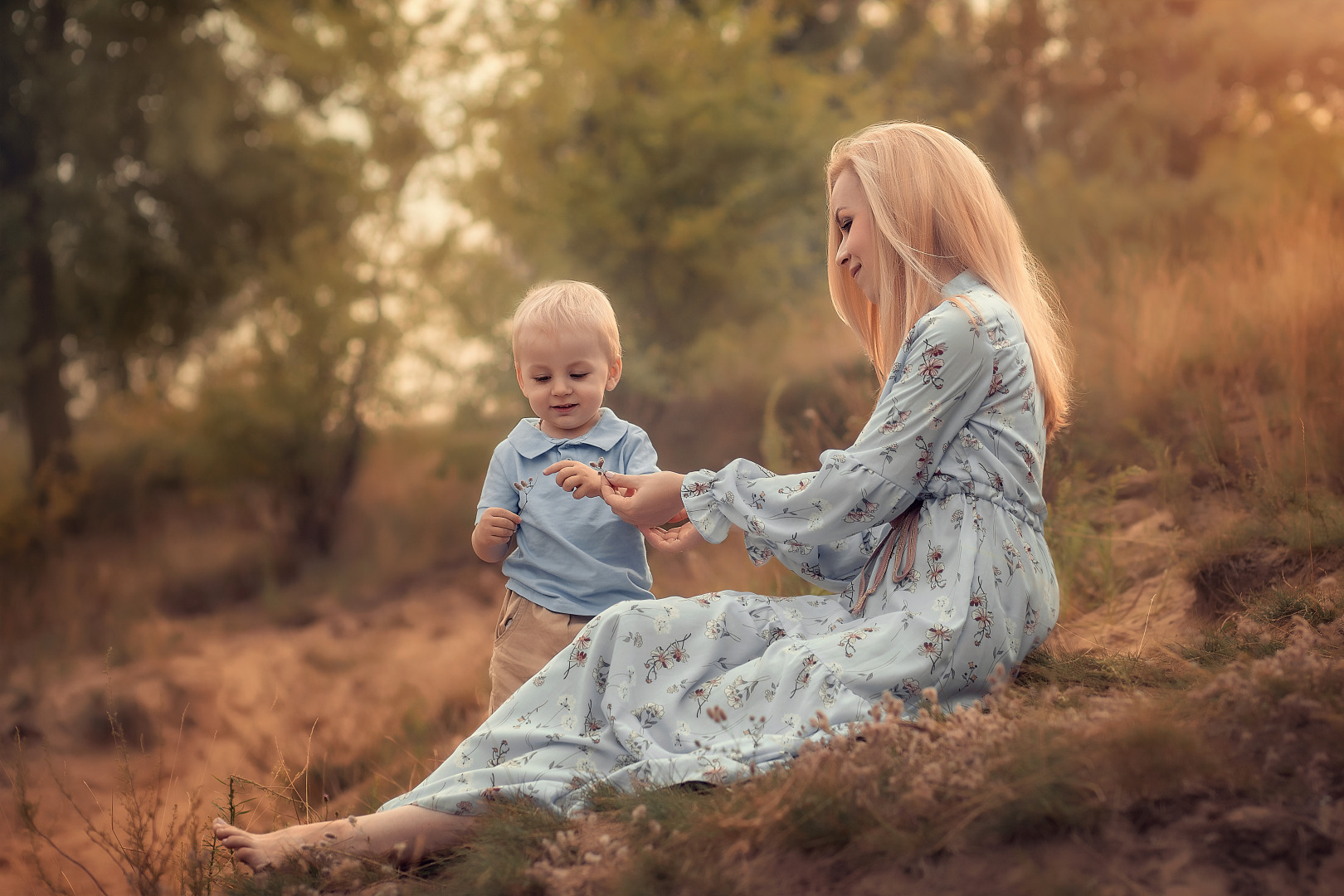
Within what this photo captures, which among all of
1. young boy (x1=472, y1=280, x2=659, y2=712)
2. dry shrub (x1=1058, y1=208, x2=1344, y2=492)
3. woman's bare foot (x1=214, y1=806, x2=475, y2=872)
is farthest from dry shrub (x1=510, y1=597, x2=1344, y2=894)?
dry shrub (x1=1058, y1=208, x2=1344, y2=492)

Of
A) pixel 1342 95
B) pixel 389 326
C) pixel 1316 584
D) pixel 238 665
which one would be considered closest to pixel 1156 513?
pixel 1316 584

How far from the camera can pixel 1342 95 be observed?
41.3 feet

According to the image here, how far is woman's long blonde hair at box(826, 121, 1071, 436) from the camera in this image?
256 cm

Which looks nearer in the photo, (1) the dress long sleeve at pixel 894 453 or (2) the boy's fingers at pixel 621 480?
Result: (1) the dress long sleeve at pixel 894 453

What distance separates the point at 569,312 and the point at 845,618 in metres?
1.10

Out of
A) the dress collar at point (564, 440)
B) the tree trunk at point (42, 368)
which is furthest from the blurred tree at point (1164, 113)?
the tree trunk at point (42, 368)

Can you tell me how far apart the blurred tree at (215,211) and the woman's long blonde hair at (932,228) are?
7764mm

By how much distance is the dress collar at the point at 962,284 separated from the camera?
2547 millimetres

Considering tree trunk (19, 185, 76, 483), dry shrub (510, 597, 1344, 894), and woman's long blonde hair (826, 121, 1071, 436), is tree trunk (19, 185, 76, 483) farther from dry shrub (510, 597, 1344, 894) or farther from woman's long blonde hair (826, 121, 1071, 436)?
dry shrub (510, 597, 1344, 894)

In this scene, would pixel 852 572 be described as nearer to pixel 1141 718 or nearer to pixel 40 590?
pixel 1141 718

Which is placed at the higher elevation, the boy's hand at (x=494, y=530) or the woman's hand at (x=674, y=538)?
the boy's hand at (x=494, y=530)

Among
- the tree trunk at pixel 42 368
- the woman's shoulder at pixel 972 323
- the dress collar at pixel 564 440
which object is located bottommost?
the dress collar at pixel 564 440

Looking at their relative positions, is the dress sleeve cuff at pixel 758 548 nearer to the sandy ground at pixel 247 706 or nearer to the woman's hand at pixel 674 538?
the woman's hand at pixel 674 538

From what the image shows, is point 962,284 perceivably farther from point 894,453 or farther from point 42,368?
point 42,368
